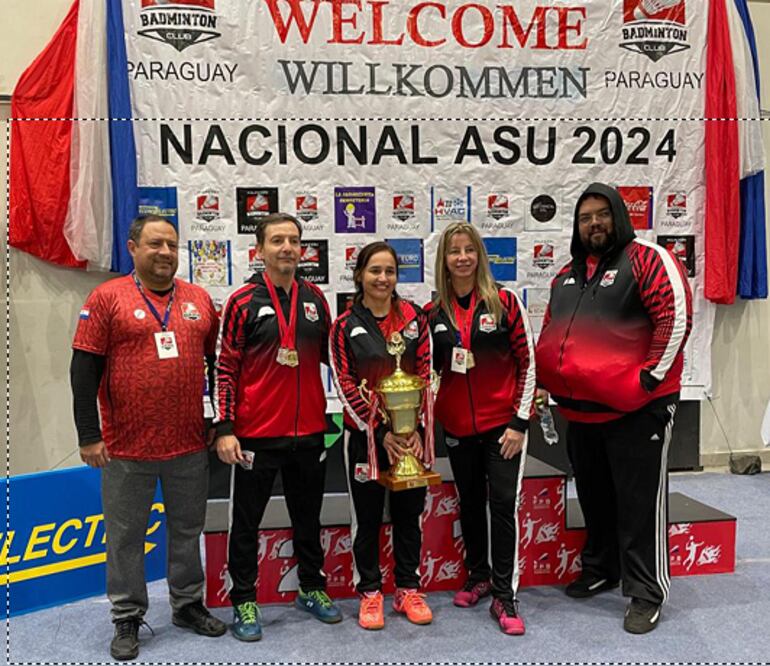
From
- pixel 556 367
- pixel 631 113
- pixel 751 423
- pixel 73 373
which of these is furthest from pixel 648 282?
pixel 751 423

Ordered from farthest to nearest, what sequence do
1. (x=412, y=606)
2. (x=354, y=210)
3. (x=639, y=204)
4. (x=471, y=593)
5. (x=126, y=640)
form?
(x=639, y=204) → (x=354, y=210) → (x=471, y=593) → (x=412, y=606) → (x=126, y=640)

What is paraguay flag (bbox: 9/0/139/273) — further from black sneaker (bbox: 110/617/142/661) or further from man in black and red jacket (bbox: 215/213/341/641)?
black sneaker (bbox: 110/617/142/661)

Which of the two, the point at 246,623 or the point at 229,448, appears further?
the point at 246,623

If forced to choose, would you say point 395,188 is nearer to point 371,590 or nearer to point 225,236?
point 225,236

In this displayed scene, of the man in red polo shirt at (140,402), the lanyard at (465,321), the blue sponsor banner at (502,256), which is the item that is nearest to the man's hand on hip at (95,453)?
the man in red polo shirt at (140,402)

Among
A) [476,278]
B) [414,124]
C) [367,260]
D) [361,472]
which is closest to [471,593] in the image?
[361,472]

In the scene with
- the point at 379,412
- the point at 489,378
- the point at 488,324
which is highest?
the point at 488,324

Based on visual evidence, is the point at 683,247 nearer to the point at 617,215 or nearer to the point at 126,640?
the point at 617,215

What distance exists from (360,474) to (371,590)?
1.57ft

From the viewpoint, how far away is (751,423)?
18.1ft

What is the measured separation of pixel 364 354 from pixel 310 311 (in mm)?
268

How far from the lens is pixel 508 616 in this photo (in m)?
2.99

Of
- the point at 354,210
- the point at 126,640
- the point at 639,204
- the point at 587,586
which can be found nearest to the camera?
the point at 126,640

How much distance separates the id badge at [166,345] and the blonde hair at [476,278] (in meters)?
1.02
